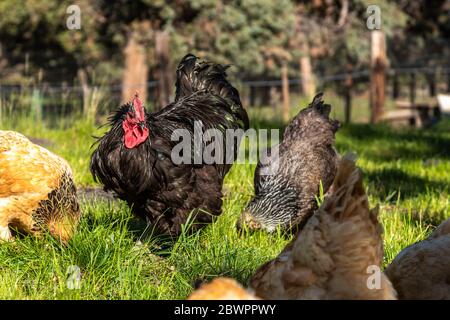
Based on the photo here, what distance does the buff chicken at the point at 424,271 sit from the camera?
127 inches

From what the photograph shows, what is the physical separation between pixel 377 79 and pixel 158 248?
42.7 feet

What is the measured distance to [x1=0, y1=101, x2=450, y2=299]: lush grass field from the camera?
143 inches

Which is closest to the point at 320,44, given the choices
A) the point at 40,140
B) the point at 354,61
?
the point at 354,61

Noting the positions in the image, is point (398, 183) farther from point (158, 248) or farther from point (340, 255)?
point (340, 255)

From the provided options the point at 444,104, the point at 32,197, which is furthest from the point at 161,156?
the point at 444,104

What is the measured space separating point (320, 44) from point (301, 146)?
26603mm

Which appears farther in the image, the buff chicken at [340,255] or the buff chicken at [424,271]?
the buff chicken at [424,271]

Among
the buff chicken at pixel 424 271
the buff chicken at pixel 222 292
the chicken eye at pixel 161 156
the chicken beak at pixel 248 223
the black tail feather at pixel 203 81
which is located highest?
the black tail feather at pixel 203 81

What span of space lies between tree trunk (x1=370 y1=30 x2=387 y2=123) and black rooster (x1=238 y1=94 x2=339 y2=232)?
1023cm

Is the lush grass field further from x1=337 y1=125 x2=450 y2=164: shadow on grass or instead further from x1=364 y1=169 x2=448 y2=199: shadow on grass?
x1=337 y1=125 x2=450 y2=164: shadow on grass

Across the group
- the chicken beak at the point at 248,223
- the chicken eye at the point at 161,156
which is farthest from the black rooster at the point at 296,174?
the chicken eye at the point at 161,156

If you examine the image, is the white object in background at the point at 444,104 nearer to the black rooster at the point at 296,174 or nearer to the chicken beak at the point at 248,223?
the black rooster at the point at 296,174

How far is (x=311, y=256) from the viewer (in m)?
2.79

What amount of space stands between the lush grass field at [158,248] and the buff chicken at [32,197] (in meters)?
0.11
